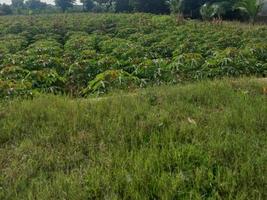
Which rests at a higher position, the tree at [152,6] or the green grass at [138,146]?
the tree at [152,6]

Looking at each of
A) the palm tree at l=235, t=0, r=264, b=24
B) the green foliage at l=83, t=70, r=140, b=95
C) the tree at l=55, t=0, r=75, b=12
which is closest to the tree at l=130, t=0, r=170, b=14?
the palm tree at l=235, t=0, r=264, b=24

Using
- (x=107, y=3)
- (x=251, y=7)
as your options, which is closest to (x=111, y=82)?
(x=251, y=7)

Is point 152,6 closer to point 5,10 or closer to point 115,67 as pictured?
point 5,10

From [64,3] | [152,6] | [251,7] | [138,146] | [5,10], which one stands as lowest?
[5,10]

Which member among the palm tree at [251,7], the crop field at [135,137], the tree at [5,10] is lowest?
the tree at [5,10]

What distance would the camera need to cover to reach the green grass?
3.14 meters

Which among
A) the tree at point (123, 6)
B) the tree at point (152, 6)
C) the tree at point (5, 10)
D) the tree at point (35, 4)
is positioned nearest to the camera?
the tree at point (152, 6)

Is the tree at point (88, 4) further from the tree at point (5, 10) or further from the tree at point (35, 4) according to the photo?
the tree at point (35, 4)

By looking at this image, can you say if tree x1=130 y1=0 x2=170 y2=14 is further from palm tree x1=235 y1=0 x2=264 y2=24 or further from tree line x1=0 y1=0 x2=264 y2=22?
palm tree x1=235 y1=0 x2=264 y2=24

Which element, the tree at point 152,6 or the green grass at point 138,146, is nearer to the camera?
the green grass at point 138,146

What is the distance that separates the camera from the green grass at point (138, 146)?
3.14m

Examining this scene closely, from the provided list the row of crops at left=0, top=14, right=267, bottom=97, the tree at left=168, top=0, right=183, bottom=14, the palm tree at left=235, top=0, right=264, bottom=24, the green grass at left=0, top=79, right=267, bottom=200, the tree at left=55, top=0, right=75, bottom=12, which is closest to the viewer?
the green grass at left=0, top=79, right=267, bottom=200

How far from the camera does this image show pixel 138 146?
3934mm

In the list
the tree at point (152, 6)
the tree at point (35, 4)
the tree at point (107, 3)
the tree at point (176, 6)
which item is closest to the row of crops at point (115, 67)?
the tree at point (176, 6)
